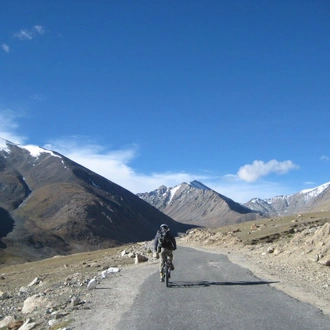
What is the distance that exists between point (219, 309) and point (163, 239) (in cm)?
647

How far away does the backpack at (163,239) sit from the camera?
18469 millimetres

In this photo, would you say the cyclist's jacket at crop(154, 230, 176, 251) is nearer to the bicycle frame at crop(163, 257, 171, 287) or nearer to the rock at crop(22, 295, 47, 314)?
the bicycle frame at crop(163, 257, 171, 287)

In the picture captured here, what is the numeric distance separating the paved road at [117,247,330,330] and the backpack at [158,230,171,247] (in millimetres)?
1888

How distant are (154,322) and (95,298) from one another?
520 centimetres

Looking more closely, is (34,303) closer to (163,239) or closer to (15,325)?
(15,325)

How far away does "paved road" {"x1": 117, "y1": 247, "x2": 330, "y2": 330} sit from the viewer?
420 inches

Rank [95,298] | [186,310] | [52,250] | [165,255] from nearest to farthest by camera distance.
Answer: [186,310], [95,298], [165,255], [52,250]

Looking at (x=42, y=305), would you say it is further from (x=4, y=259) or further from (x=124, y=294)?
(x=4, y=259)

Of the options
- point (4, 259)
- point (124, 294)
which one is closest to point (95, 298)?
point (124, 294)

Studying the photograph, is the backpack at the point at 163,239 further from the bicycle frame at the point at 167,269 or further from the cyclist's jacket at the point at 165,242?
the bicycle frame at the point at 167,269

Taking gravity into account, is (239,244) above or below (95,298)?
above

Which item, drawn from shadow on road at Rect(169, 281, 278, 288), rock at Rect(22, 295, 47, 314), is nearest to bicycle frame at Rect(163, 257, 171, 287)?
shadow on road at Rect(169, 281, 278, 288)

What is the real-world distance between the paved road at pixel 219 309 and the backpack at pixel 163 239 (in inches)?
74.3

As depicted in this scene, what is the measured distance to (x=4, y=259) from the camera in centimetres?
13062
